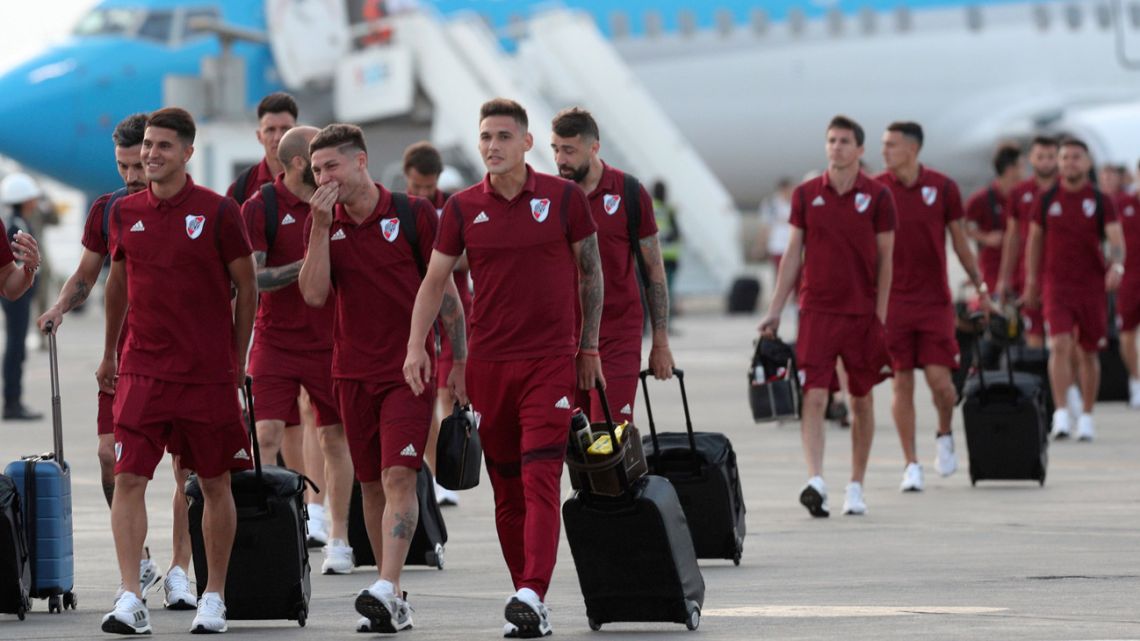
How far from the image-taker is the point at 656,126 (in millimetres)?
25922

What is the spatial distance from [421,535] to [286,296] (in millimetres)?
1121

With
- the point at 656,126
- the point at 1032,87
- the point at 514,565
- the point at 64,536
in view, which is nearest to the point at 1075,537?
the point at 514,565

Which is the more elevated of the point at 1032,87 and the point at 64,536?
the point at 1032,87

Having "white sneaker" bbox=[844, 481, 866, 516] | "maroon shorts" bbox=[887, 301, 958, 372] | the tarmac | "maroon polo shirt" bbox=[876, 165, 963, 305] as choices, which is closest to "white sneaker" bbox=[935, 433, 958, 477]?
the tarmac

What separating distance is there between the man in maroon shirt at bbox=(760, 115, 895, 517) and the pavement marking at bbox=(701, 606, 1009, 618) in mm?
2852

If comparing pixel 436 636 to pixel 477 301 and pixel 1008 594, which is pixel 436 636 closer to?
pixel 477 301

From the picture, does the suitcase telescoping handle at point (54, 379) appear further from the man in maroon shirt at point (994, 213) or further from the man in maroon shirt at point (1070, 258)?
the man in maroon shirt at point (994, 213)

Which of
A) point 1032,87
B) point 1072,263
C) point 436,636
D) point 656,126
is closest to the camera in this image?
point 436,636

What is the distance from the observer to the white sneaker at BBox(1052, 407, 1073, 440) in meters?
14.3

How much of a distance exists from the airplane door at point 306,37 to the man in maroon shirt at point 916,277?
504 inches

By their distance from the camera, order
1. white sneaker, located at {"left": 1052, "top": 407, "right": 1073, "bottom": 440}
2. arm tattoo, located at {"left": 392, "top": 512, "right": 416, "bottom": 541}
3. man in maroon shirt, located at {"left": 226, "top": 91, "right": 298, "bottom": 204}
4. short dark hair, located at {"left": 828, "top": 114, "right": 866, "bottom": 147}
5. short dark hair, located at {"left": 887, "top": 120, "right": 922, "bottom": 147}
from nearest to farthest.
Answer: arm tattoo, located at {"left": 392, "top": 512, "right": 416, "bottom": 541}, man in maroon shirt, located at {"left": 226, "top": 91, "right": 298, "bottom": 204}, short dark hair, located at {"left": 828, "top": 114, "right": 866, "bottom": 147}, short dark hair, located at {"left": 887, "top": 120, "right": 922, "bottom": 147}, white sneaker, located at {"left": 1052, "top": 407, "right": 1073, "bottom": 440}

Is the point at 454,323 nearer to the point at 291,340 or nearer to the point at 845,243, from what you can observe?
the point at 291,340

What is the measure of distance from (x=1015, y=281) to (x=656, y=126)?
1028 cm

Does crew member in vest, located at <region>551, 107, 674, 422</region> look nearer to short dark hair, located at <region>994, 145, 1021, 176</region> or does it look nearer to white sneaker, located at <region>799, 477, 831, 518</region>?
white sneaker, located at <region>799, 477, 831, 518</region>
